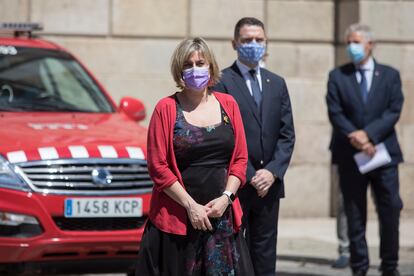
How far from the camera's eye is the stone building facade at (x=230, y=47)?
12.0m

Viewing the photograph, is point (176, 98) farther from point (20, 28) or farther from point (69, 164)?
point (20, 28)

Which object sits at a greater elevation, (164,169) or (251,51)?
(251,51)

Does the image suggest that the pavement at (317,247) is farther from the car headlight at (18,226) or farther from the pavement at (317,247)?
the car headlight at (18,226)

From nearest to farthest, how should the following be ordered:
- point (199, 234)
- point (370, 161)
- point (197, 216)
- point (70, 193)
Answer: point (197, 216) → point (199, 234) → point (70, 193) → point (370, 161)

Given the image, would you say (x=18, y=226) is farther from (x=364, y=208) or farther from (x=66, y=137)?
(x=364, y=208)

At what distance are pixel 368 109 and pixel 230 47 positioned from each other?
393 centimetres

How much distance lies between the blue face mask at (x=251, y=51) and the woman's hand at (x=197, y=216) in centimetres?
141

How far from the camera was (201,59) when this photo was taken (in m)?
5.66

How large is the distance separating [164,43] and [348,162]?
4165 millimetres

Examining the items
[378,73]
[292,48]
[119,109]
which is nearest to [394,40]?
[292,48]

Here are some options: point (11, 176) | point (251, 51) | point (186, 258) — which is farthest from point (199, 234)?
point (11, 176)

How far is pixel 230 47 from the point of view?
12.2m

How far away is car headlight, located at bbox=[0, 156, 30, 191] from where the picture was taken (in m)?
7.09

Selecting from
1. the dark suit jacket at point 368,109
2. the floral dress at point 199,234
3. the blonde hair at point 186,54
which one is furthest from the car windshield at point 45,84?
the floral dress at point 199,234
